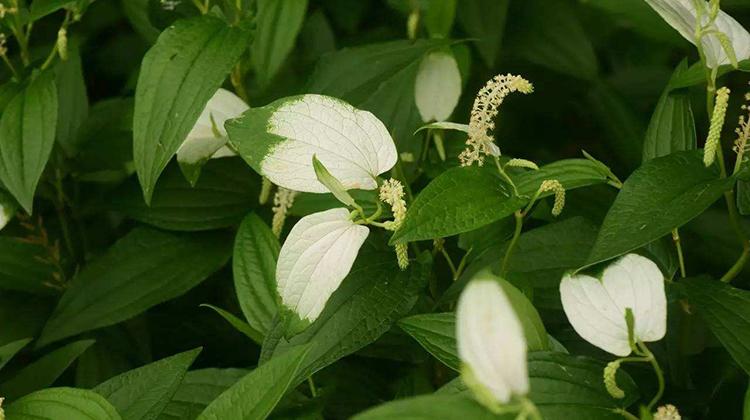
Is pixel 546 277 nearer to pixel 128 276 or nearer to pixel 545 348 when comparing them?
pixel 545 348

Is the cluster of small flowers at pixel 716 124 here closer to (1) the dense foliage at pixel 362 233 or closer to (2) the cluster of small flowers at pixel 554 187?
(1) the dense foliage at pixel 362 233

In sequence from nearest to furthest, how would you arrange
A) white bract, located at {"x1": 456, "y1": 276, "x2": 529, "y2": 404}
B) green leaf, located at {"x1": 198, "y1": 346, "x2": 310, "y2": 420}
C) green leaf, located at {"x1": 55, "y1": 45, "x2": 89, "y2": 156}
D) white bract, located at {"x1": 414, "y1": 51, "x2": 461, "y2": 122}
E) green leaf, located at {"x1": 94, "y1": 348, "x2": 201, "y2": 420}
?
white bract, located at {"x1": 456, "y1": 276, "x2": 529, "y2": 404}, green leaf, located at {"x1": 198, "y1": 346, "x2": 310, "y2": 420}, green leaf, located at {"x1": 94, "y1": 348, "x2": 201, "y2": 420}, white bract, located at {"x1": 414, "y1": 51, "x2": 461, "y2": 122}, green leaf, located at {"x1": 55, "y1": 45, "x2": 89, "y2": 156}

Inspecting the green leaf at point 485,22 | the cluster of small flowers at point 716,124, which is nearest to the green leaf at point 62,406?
the cluster of small flowers at point 716,124

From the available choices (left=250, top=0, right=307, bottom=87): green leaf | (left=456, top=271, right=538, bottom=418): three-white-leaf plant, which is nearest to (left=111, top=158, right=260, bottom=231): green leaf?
(left=250, top=0, right=307, bottom=87): green leaf

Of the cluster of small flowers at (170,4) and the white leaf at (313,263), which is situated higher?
the cluster of small flowers at (170,4)

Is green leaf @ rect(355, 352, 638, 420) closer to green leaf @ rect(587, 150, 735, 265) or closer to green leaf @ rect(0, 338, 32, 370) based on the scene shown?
green leaf @ rect(587, 150, 735, 265)

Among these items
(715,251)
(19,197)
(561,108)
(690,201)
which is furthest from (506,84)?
(561,108)

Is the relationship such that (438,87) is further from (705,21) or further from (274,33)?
(705,21)
